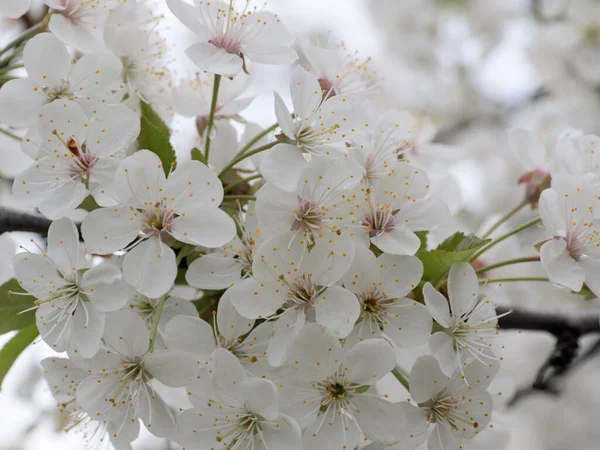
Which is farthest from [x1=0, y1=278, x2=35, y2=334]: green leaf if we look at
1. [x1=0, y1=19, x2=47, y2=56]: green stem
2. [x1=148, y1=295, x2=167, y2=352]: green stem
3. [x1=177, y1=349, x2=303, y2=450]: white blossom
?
[x1=0, y1=19, x2=47, y2=56]: green stem

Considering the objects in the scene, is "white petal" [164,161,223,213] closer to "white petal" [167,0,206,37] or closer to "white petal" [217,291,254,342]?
"white petal" [217,291,254,342]

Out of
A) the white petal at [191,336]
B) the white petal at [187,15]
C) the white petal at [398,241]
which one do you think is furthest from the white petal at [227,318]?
the white petal at [187,15]

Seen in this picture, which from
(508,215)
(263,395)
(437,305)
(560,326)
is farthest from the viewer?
(560,326)

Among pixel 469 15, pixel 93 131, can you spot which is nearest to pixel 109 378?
pixel 93 131

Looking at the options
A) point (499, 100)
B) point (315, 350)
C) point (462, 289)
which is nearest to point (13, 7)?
point (315, 350)

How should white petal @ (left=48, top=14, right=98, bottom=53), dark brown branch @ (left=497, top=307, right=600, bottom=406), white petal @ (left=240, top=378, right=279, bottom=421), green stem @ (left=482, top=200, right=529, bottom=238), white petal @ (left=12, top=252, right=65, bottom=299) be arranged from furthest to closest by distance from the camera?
dark brown branch @ (left=497, top=307, right=600, bottom=406)
green stem @ (left=482, top=200, right=529, bottom=238)
white petal @ (left=48, top=14, right=98, bottom=53)
white petal @ (left=12, top=252, right=65, bottom=299)
white petal @ (left=240, top=378, right=279, bottom=421)

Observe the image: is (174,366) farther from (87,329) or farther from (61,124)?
(61,124)
